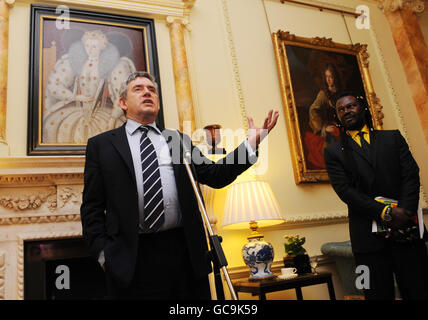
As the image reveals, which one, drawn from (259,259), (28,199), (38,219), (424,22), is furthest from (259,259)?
(424,22)

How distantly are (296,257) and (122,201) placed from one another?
1.81m

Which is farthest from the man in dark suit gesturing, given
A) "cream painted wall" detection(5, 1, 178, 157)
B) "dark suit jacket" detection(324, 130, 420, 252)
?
"cream painted wall" detection(5, 1, 178, 157)

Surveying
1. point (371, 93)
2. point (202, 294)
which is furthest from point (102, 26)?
point (371, 93)

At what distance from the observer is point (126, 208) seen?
1573 mm

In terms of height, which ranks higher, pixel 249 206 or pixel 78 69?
pixel 78 69

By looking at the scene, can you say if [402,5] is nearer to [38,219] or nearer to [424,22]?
[424,22]

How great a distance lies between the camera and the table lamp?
109 inches

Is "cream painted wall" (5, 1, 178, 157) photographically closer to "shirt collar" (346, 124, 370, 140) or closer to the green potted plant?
the green potted plant

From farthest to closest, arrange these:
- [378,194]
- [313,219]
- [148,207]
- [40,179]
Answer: [313,219]
[40,179]
[378,194]
[148,207]

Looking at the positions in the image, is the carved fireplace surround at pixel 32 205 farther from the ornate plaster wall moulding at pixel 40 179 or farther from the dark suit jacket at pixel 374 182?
the dark suit jacket at pixel 374 182

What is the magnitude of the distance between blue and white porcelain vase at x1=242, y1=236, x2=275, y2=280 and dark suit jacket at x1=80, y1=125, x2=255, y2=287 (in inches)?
45.8

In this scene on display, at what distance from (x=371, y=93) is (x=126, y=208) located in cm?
361

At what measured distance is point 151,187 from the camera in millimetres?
1651
